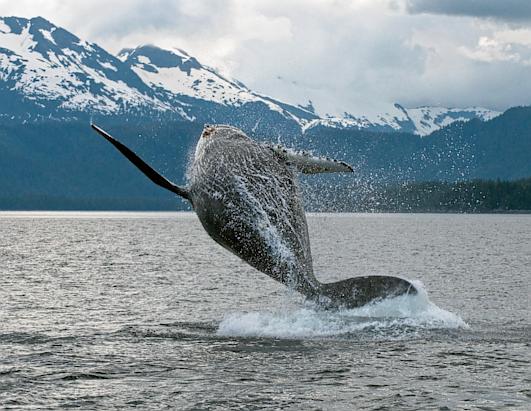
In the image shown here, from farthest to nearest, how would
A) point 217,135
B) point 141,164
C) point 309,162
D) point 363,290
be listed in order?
1. point 363,290
2. point 217,135
3. point 309,162
4. point 141,164

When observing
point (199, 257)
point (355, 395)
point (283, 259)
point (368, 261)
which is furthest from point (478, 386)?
point (199, 257)

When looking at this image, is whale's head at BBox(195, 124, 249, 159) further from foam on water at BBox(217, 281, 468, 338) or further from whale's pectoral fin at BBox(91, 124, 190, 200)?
foam on water at BBox(217, 281, 468, 338)

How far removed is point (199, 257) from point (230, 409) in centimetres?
5030

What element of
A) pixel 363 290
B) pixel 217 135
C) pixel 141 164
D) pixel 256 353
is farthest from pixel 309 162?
pixel 256 353

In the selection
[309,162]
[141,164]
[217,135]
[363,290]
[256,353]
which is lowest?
[256,353]

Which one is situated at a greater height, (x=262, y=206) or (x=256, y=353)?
(x=262, y=206)

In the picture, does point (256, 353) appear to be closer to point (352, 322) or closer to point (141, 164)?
point (352, 322)

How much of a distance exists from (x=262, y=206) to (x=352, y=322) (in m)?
3.69

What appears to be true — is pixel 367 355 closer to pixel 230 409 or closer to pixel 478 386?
pixel 478 386

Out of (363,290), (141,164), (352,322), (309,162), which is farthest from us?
(352,322)

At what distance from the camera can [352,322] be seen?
20.0m

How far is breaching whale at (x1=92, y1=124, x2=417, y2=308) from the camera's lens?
1780 cm

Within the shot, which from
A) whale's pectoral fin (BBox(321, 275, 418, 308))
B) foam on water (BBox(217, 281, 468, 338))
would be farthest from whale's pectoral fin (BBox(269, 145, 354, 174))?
foam on water (BBox(217, 281, 468, 338))

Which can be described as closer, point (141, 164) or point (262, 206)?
point (141, 164)
